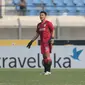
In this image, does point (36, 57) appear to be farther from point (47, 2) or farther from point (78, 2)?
point (78, 2)

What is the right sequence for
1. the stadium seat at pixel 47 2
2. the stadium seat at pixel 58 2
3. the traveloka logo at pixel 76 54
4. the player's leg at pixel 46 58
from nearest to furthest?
the player's leg at pixel 46 58 → the traveloka logo at pixel 76 54 → the stadium seat at pixel 47 2 → the stadium seat at pixel 58 2

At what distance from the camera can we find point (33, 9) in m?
19.6

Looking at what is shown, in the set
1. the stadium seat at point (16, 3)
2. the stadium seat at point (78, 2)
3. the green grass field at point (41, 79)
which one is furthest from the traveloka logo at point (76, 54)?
the stadium seat at point (78, 2)

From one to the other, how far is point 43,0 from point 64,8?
1.38 m

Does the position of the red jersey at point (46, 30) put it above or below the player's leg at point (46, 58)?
above

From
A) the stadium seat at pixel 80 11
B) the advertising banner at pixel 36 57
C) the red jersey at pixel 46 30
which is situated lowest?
the advertising banner at pixel 36 57

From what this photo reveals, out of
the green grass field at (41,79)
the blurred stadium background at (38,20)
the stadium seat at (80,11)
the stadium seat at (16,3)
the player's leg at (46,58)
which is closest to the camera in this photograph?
the green grass field at (41,79)

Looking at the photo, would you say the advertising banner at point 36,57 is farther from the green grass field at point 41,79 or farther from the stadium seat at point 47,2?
the stadium seat at point 47,2

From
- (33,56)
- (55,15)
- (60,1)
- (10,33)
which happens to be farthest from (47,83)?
(60,1)

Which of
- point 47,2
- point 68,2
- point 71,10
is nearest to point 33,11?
point 47,2

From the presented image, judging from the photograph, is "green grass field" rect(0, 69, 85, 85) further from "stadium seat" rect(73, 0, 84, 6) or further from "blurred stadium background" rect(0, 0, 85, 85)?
"stadium seat" rect(73, 0, 84, 6)

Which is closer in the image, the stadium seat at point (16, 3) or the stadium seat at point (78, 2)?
the stadium seat at point (16, 3)

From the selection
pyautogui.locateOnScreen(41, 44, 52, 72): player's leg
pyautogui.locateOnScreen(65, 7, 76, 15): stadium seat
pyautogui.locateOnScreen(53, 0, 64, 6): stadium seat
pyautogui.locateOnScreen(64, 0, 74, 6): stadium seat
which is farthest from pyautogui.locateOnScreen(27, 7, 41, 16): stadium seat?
pyautogui.locateOnScreen(41, 44, 52, 72): player's leg

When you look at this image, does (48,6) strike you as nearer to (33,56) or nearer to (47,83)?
(33,56)
